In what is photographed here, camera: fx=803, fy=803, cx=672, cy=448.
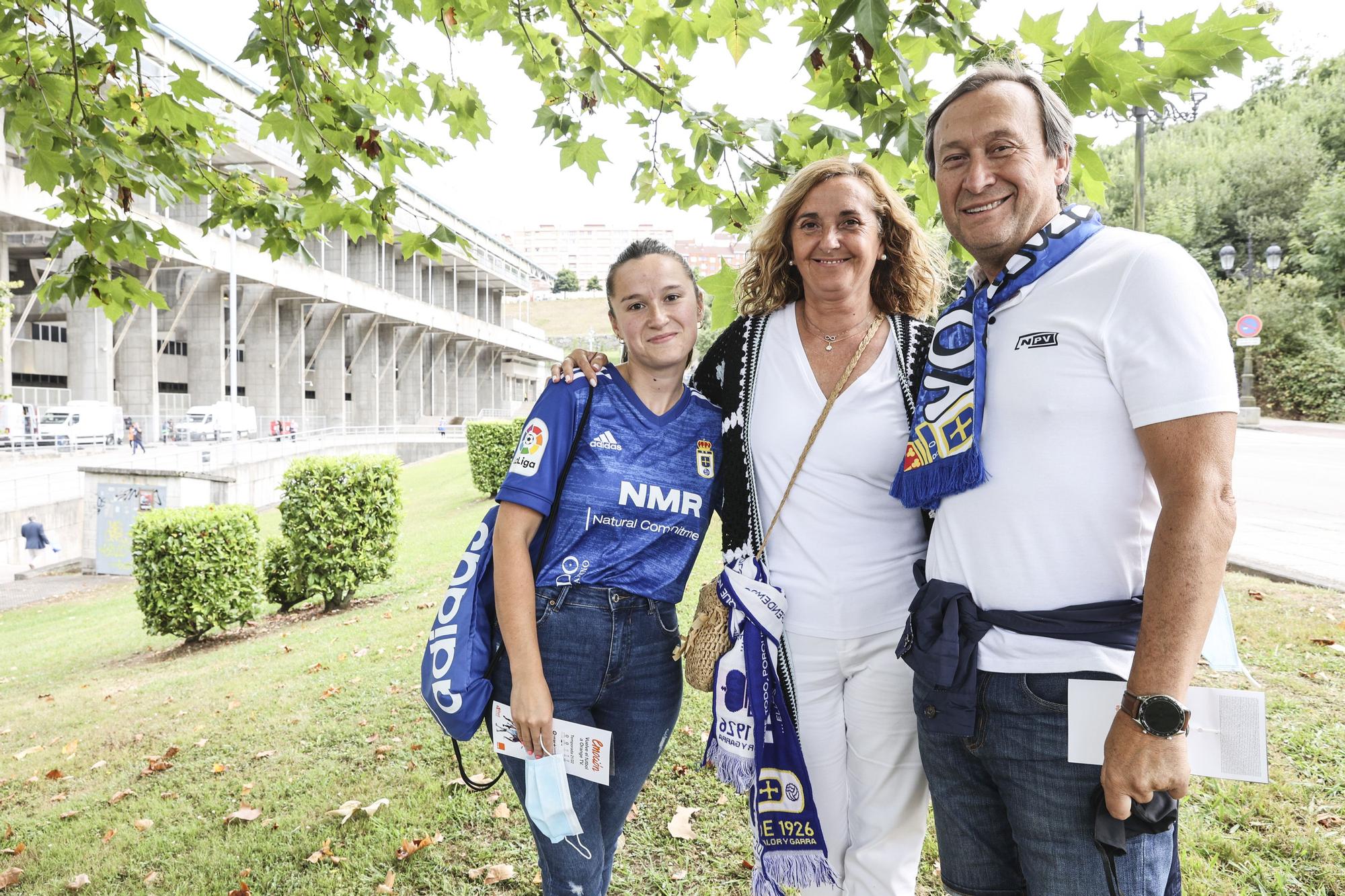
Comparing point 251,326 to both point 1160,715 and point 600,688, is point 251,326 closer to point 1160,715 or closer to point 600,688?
point 600,688

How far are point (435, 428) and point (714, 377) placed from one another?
48690 millimetres

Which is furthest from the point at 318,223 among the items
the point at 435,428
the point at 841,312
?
the point at 435,428

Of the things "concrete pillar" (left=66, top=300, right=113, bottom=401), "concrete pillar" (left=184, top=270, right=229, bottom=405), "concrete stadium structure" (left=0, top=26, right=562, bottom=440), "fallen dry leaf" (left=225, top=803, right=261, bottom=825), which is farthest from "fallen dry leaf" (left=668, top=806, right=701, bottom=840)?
"concrete pillar" (left=184, top=270, right=229, bottom=405)

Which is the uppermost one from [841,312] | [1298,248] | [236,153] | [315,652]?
[236,153]

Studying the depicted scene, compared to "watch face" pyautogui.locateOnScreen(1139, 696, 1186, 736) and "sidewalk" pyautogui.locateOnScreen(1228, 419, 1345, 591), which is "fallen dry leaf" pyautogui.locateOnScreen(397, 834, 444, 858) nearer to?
"watch face" pyautogui.locateOnScreen(1139, 696, 1186, 736)

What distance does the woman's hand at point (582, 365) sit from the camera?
2.35 metres

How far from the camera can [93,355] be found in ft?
91.7

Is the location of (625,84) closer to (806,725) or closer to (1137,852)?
(806,725)

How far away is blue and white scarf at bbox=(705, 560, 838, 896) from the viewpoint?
7.67 feet

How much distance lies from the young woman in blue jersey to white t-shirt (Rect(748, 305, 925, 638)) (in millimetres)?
251

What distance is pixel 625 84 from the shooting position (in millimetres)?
4305

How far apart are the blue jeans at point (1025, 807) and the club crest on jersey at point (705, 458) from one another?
0.85m

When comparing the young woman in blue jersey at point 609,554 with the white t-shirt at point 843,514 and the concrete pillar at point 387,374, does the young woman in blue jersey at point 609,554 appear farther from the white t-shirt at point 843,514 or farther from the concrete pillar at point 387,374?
the concrete pillar at point 387,374

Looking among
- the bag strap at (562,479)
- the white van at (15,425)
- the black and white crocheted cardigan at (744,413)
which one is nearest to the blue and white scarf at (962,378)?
the black and white crocheted cardigan at (744,413)
